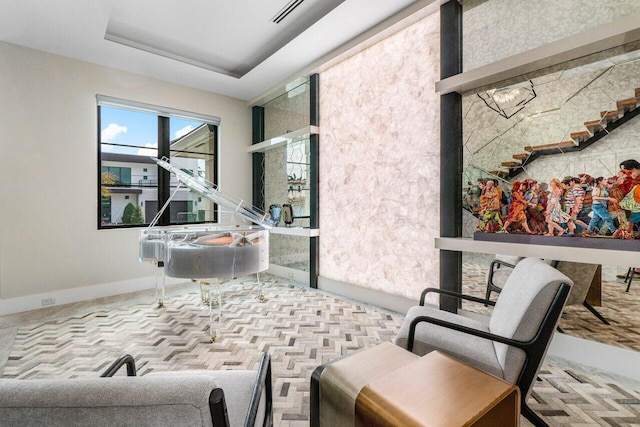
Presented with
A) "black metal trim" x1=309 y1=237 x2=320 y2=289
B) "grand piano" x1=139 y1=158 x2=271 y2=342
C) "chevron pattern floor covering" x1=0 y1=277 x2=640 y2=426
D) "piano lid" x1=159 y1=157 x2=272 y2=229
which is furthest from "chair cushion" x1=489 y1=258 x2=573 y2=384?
"black metal trim" x1=309 y1=237 x2=320 y2=289

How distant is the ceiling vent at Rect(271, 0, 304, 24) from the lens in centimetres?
352

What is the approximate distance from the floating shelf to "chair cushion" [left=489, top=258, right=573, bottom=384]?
3540 mm

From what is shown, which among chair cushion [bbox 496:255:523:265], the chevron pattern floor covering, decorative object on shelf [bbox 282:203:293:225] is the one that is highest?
decorative object on shelf [bbox 282:203:293:225]

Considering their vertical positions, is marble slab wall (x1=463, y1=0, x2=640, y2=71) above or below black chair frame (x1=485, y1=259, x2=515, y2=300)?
above

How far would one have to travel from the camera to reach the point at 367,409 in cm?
118

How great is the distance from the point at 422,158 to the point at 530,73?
46.8 inches

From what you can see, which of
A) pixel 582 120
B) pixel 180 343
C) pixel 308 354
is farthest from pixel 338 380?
pixel 582 120

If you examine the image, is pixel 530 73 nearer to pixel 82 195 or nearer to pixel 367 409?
pixel 367 409

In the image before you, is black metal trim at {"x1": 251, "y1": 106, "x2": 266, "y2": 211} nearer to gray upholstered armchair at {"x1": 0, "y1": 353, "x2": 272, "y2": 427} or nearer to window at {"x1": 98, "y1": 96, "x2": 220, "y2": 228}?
window at {"x1": 98, "y1": 96, "x2": 220, "y2": 228}

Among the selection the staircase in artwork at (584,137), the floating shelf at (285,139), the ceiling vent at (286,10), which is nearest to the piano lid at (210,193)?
the floating shelf at (285,139)

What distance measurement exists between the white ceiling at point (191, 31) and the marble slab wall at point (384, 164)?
482 millimetres

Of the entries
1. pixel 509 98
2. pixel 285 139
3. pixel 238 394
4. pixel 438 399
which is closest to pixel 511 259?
pixel 509 98

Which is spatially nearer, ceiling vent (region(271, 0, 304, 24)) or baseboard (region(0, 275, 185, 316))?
ceiling vent (region(271, 0, 304, 24))

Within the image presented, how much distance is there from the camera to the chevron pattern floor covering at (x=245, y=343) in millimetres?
2012
